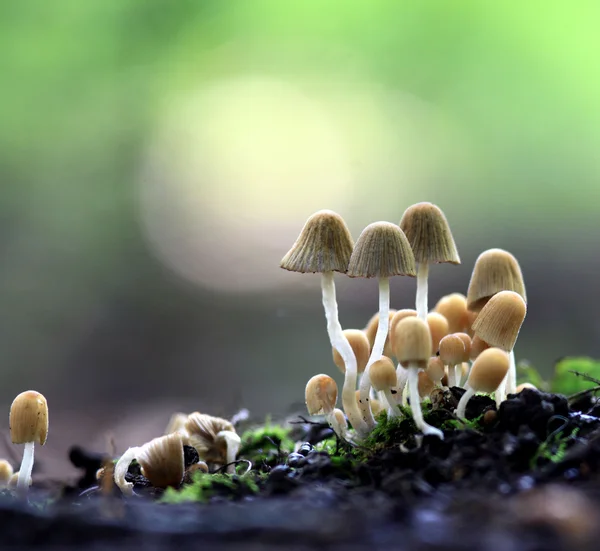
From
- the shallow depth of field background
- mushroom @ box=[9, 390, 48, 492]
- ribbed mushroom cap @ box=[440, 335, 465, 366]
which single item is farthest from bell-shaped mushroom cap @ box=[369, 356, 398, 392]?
the shallow depth of field background

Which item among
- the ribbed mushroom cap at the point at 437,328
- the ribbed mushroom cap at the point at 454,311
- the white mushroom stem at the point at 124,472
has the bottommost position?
the white mushroom stem at the point at 124,472

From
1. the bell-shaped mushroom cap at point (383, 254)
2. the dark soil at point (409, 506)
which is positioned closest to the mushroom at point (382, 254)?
the bell-shaped mushroom cap at point (383, 254)

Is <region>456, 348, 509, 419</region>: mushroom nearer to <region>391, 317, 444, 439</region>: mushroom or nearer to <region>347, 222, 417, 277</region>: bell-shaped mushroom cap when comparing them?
<region>391, 317, 444, 439</region>: mushroom

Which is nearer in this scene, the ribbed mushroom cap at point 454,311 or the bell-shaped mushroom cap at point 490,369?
the bell-shaped mushroom cap at point 490,369

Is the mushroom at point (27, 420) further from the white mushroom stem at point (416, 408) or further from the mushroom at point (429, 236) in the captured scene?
the mushroom at point (429, 236)

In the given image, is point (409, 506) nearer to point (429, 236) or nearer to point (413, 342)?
point (413, 342)

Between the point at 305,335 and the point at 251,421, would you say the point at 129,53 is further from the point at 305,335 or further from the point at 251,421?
the point at 251,421
